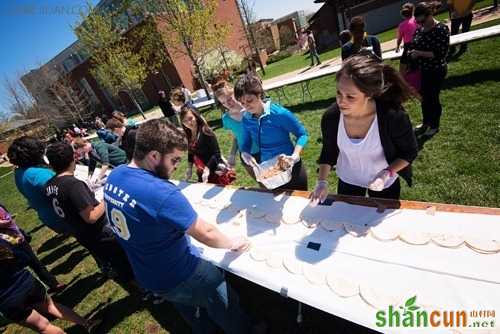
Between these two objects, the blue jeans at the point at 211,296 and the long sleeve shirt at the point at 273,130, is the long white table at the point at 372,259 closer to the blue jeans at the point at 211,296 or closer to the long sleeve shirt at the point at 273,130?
the blue jeans at the point at 211,296

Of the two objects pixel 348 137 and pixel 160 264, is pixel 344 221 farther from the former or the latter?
pixel 160 264

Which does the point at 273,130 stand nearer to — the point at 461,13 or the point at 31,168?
the point at 31,168

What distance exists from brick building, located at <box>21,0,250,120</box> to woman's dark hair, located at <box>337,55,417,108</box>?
19.0 metres

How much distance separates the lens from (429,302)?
3.61 feet

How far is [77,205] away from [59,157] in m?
0.52

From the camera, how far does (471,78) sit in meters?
5.06

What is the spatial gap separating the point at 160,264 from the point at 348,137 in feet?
4.70

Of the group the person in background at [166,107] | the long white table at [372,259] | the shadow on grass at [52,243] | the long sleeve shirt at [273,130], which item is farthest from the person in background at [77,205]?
the person in background at [166,107]

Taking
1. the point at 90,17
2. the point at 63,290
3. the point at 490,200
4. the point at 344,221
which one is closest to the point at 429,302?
the point at 344,221

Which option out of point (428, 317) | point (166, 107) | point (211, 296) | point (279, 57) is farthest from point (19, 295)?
point (279, 57)

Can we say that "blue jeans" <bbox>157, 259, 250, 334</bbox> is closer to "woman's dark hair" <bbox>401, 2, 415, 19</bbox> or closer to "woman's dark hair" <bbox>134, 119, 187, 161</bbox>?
"woman's dark hair" <bbox>134, 119, 187, 161</bbox>

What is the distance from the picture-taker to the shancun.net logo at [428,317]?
0.99m

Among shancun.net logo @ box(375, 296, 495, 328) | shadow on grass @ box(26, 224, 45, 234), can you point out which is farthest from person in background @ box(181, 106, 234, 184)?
shadow on grass @ box(26, 224, 45, 234)

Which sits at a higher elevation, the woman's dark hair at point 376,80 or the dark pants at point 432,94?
the woman's dark hair at point 376,80
